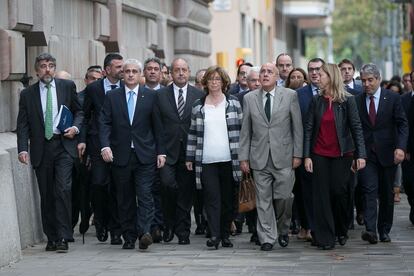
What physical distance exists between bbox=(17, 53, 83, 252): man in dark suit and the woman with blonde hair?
8.31ft

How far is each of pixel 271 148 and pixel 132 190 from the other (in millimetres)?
1559

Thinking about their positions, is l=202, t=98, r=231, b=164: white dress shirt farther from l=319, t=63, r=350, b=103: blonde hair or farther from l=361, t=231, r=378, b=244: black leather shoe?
l=361, t=231, r=378, b=244: black leather shoe

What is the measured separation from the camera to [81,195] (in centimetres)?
1634

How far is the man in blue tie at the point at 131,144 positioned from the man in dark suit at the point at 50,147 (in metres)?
0.42

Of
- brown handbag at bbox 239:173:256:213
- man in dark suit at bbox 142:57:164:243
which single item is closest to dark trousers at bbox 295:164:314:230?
brown handbag at bbox 239:173:256:213

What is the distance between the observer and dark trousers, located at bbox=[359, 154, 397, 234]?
50.0 ft

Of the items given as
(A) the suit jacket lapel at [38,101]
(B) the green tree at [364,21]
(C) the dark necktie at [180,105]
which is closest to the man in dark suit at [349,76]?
(C) the dark necktie at [180,105]

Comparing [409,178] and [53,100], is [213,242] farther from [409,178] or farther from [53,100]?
[409,178]

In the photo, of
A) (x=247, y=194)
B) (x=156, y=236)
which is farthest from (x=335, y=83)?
(x=156, y=236)

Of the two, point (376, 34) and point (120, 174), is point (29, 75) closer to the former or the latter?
point (120, 174)

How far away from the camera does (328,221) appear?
1467 centimetres

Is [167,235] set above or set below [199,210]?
below

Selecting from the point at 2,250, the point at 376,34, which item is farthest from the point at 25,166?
the point at 376,34

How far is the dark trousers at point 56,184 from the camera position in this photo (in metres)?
14.5
